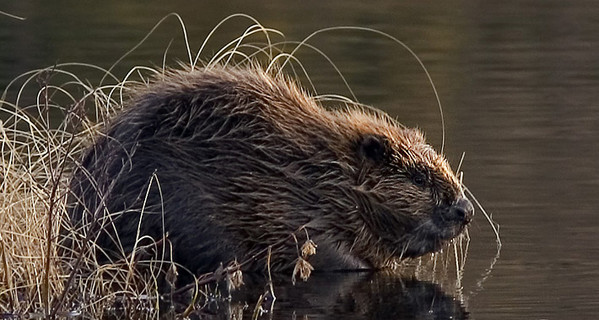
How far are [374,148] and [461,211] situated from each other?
43cm

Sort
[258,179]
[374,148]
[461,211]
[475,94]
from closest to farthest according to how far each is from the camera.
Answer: [258,179] < [461,211] < [374,148] < [475,94]

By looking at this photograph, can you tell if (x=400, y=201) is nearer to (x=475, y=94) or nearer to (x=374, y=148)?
(x=374, y=148)

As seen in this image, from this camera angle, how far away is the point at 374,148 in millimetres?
6832

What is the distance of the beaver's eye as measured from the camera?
6812mm

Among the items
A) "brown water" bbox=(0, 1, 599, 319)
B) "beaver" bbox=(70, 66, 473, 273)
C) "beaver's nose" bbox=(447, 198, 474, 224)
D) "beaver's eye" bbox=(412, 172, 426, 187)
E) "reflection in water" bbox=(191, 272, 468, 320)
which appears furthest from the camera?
"beaver's eye" bbox=(412, 172, 426, 187)

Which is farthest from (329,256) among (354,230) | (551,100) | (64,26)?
(64,26)

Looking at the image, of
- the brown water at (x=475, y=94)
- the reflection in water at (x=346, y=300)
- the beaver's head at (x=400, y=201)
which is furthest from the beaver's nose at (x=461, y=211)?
the reflection in water at (x=346, y=300)

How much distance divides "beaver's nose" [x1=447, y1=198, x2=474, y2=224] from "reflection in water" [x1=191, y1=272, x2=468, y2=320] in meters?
0.34

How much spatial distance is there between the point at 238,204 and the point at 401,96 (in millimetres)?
4508

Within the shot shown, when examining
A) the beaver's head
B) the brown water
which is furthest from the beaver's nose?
the brown water

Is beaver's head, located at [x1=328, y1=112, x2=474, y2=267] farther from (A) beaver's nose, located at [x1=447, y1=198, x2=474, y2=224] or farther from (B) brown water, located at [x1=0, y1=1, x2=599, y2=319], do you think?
(B) brown water, located at [x1=0, y1=1, x2=599, y2=319]

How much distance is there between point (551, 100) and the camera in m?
10.3

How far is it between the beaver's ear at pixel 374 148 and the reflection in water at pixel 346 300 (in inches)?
19.3

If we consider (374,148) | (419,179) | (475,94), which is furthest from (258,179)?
(475,94)
